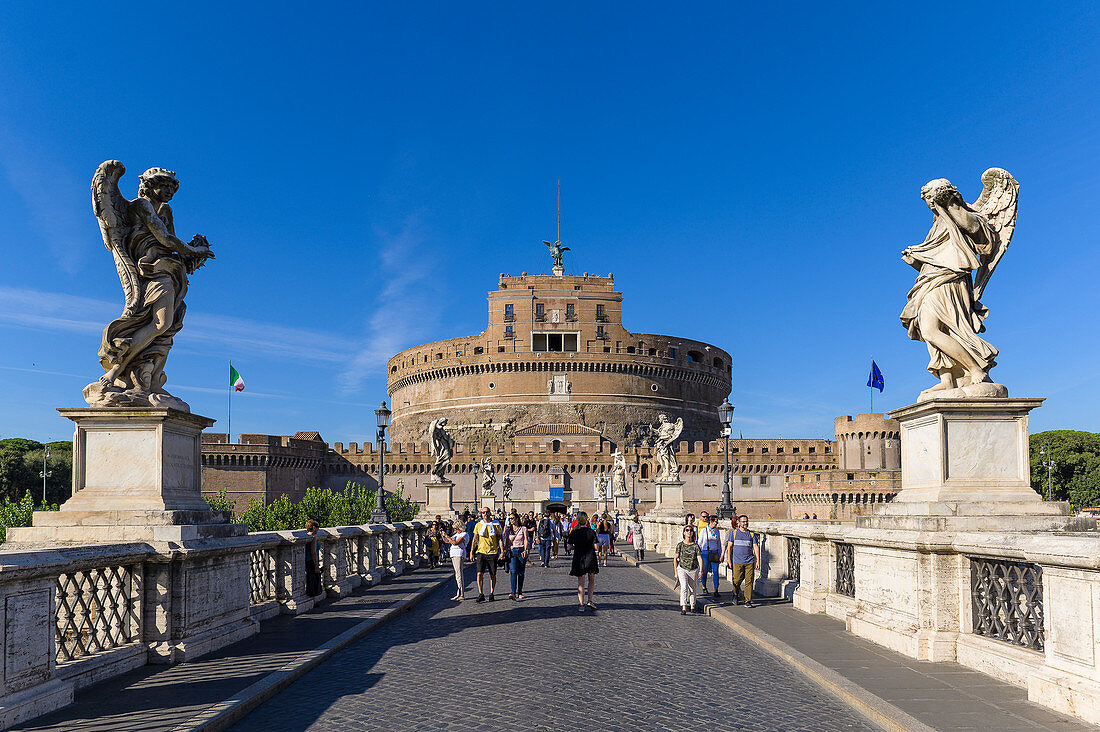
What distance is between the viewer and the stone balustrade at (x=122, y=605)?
5738mm

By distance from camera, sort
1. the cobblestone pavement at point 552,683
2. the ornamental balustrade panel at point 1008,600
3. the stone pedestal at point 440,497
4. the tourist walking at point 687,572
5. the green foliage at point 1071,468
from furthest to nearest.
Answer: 1. the green foliage at point 1071,468
2. the stone pedestal at point 440,497
3. the tourist walking at point 687,572
4. the ornamental balustrade panel at point 1008,600
5. the cobblestone pavement at point 552,683

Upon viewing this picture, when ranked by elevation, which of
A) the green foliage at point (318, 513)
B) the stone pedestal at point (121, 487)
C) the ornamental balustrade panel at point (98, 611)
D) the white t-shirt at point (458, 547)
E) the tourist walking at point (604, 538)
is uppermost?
the stone pedestal at point (121, 487)

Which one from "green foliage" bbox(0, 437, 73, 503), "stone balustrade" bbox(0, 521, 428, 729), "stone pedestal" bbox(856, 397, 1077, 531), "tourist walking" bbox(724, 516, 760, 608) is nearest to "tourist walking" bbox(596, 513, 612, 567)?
"tourist walking" bbox(724, 516, 760, 608)

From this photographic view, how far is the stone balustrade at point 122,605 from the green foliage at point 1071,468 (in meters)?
79.0

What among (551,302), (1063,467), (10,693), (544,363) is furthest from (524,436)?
(10,693)

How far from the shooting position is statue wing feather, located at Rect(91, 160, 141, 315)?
28.0 feet

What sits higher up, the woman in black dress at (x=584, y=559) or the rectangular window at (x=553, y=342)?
the rectangular window at (x=553, y=342)

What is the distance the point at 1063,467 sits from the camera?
3164 inches

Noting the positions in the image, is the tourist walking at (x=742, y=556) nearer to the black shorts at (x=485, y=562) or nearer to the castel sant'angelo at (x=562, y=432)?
the black shorts at (x=485, y=562)

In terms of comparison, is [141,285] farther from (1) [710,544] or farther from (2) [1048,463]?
(2) [1048,463]

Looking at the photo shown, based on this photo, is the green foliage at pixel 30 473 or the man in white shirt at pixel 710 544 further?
the green foliage at pixel 30 473

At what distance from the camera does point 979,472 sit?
826 centimetres

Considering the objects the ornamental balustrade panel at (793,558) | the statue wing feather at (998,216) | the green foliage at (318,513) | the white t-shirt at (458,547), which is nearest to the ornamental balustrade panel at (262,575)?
the white t-shirt at (458,547)

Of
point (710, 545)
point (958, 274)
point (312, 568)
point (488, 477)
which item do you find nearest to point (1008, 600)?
point (958, 274)
